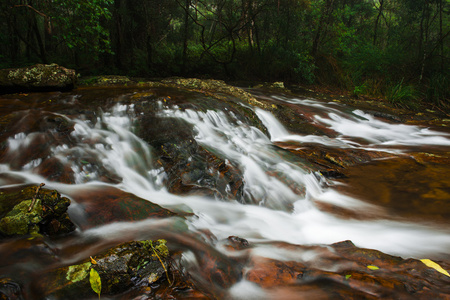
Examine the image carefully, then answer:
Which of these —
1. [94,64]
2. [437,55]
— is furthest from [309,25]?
[94,64]

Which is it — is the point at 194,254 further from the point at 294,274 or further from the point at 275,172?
the point at 275,172

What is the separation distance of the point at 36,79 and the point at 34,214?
5.08 metres

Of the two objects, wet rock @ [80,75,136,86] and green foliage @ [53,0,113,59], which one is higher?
green foliage @ [53,0,113,59]

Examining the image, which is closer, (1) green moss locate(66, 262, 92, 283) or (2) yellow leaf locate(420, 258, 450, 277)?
(1) green moss locate(66, 262, 92, 283)

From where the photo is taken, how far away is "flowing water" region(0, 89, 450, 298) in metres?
2.57

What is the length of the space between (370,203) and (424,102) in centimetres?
1007

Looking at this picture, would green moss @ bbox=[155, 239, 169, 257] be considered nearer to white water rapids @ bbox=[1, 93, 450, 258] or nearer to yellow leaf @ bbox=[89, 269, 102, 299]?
yellow leaf @ bbox=[89, 269, 102, 299]

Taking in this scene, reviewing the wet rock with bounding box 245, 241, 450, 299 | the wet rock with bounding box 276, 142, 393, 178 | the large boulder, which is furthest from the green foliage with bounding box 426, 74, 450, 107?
the large boulder

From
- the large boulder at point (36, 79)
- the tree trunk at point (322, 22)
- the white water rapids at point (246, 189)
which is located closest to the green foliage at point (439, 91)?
the tree trunk at point (322, 22)

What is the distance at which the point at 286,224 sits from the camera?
3.50m

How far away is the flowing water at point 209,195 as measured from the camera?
2568mm

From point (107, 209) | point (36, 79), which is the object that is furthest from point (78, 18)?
point (107, 209)

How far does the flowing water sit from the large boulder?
47 centimetres

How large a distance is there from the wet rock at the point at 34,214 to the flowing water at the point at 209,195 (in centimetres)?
13
